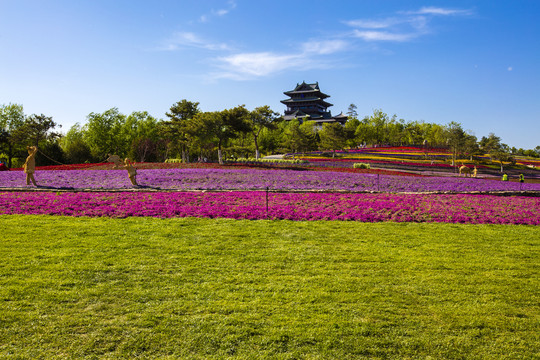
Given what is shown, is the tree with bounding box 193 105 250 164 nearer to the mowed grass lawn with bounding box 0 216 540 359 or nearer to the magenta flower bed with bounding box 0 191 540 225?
the magenta flower bed with bounding box 0 191 540 225

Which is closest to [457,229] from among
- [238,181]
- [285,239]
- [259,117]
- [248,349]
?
[285,239]

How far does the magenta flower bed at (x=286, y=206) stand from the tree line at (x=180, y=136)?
69.2ft

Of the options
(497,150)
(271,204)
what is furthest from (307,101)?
(271,204)

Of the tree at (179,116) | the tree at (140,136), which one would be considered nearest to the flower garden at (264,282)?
the tree at (179,116)

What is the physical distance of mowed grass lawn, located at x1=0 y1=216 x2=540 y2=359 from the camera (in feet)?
16.3

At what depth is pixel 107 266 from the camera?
763 cm

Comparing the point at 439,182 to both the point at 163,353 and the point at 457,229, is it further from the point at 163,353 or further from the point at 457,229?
the point at 163,353

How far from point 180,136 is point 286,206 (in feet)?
126

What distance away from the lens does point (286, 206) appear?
14.2 meters

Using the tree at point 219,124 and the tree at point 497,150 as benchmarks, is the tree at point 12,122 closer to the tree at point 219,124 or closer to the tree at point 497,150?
the tree at point 219,124

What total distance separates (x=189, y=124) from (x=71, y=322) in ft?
110

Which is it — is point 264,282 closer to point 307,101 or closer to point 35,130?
point 35,130

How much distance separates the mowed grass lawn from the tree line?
1093 inches

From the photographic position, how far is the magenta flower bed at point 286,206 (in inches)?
499
